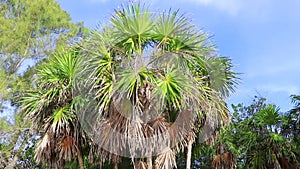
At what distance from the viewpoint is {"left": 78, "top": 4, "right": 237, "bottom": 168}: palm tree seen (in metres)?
7.01

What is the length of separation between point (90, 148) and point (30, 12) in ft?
30.7

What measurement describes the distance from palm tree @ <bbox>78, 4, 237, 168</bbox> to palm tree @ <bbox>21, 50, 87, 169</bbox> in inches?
15.8

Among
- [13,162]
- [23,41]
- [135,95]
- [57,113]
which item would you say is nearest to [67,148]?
[57,113]

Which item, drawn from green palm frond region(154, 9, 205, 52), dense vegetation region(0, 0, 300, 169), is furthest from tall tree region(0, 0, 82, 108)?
green palm frond region(154, 9, 205, 52)

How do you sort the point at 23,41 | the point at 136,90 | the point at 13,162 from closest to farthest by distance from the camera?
the point at 136,90 < the point at 13,162 < the point at 23,41

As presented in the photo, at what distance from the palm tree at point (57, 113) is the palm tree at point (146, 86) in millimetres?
402

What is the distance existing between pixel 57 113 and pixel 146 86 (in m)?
1.94

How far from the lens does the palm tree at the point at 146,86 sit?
701cm

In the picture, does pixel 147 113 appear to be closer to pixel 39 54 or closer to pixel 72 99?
pixel 72 99

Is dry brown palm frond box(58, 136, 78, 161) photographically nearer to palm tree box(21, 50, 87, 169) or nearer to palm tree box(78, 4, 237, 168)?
palm tree box(21, 50, 87, 169)

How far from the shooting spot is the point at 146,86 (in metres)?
7.19

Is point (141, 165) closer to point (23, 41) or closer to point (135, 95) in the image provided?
point (135, 95)

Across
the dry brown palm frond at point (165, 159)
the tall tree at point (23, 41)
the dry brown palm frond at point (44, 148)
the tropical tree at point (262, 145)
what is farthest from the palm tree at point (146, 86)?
the tall tree at point (23, 41)

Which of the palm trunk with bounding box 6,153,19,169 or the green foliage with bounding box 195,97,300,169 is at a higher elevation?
the green foliage with bounding box 195,97,300,169
